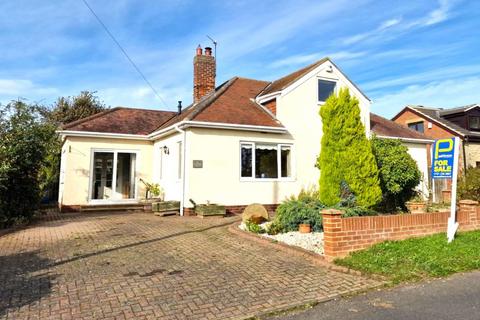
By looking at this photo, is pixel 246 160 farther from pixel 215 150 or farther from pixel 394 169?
pixel 394 169

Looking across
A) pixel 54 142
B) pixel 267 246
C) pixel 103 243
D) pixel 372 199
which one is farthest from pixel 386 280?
pixel 54 142

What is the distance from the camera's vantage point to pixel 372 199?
1027cm

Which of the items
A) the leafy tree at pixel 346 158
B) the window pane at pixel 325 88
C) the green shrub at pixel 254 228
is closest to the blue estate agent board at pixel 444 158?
the leafy tree at pixel 346 158

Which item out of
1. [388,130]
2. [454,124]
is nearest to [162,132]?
[388,130]

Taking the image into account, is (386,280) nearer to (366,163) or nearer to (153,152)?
(366,163)

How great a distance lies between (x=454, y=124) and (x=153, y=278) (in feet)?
103

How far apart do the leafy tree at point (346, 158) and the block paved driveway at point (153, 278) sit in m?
3.63

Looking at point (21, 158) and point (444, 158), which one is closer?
point (444, 158)

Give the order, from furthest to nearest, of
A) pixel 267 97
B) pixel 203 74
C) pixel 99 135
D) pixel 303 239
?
pixel 203 74 < pixel 267 97 < pixel 99 135 < pixel 303 239

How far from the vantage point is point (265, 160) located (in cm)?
1427

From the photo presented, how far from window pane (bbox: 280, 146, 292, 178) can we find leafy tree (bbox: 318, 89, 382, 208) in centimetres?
383

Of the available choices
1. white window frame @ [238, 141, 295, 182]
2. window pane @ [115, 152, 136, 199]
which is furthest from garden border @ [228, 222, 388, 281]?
window pane @ [115, 152, 136, 199]

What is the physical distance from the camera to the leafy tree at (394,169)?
11.7 metres

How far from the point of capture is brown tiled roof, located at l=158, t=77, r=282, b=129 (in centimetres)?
1353
